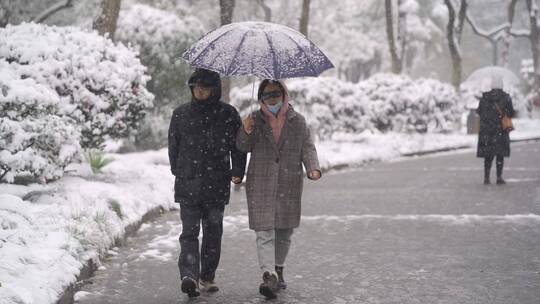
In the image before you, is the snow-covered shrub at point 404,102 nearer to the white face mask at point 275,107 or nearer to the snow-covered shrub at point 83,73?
the snow-covered shrub at point 83,73

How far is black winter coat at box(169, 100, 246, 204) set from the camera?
527 centimetres

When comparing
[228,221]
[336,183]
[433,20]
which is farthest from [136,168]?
[433,20]

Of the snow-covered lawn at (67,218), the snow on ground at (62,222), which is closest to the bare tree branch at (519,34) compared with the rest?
the snow-covered lawn at (67,218)

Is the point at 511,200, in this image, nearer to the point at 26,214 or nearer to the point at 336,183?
the point at 336,183

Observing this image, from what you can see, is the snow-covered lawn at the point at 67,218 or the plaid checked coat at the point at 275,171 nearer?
the snow-covered lawn at the point at 67,218

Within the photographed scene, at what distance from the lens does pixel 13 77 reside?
8.29 meters

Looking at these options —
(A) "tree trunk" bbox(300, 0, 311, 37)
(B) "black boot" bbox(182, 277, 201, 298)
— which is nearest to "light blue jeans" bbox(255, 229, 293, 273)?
(B) "black boot" bbox(182, 277, 201, 298)

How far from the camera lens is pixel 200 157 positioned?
17.3 feet

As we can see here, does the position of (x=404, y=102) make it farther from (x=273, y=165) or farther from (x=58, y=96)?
(x=273, y=165)

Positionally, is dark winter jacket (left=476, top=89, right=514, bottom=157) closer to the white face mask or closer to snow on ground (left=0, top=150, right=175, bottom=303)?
snow on ground (left=0, top=150, right=175, bottom=303)

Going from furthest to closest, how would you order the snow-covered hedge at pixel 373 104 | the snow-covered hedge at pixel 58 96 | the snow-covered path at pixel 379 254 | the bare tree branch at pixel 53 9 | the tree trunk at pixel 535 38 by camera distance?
the tree trunk at pixel 535 38 < the snow-covered hedge at pixel 373 104 < the bare tree branch at pixel 53 9 < the snow-covered hedge at pixel 58 96 < the snow-covered path at pixel 379 254

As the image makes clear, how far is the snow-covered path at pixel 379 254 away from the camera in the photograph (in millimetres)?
5453

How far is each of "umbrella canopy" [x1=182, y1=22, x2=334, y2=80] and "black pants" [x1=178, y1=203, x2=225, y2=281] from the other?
3.66ft

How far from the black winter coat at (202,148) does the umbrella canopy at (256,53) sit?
37cm
